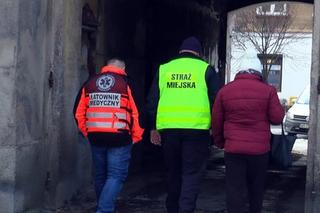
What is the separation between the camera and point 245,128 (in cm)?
711

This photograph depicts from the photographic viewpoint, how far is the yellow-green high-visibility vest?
287 inches

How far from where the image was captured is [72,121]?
8.88 meters

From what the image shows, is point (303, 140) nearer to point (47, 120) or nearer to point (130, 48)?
point (130, 48)

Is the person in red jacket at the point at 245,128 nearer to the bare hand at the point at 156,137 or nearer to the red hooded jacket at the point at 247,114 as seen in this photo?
the red hooded jacket at the point at 247,114

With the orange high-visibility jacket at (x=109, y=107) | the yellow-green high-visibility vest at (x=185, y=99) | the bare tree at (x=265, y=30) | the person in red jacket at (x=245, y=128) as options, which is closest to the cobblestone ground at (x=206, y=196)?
the orange high-visibility jacket at (x=109, y=107)

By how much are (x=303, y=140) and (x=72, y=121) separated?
14.6 metres

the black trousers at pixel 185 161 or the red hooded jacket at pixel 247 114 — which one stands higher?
the red hooded jacket at pixel 247 114

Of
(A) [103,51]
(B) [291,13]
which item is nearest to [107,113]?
(A) [103,51]

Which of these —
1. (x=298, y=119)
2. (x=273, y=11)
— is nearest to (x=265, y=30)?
(x=273, y=11)

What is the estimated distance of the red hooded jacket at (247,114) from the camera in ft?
23.2

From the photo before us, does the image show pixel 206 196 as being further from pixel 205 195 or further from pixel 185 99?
pixel 185 99

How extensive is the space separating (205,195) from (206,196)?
86 mm

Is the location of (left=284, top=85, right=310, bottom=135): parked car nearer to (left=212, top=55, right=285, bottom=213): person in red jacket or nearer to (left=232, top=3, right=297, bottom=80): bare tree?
(left=232, top=3, right=297, bottom=80): bare tree

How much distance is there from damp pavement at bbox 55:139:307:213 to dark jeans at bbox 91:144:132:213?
1.09 m
